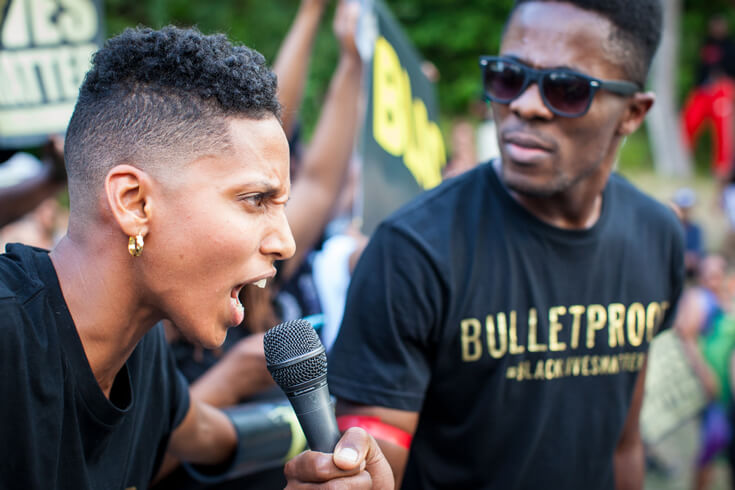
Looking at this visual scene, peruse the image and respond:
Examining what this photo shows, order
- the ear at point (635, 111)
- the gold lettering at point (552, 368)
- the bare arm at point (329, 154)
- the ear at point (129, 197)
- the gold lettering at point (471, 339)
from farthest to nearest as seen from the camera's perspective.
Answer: the bare arm at point (329, 154) < the ear at point (635, 111) < the gold lettering at point (552, 368) < the gold lettering at point (471, 339) < the ear at point (129, 197)

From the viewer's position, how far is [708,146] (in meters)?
15.3

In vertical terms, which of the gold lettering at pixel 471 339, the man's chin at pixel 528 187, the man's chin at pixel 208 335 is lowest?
the gold lettering at pixel 471 339

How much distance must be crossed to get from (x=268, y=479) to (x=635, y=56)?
1.99 metres

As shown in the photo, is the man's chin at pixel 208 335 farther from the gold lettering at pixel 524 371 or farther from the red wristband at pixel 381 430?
the gold lettering at pixel 524 371

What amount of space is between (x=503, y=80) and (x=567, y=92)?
0.73ft

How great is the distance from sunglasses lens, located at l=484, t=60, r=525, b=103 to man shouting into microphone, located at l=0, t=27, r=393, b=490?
104 cm

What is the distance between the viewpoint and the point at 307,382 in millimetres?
1494

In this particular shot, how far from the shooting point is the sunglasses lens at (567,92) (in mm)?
2270

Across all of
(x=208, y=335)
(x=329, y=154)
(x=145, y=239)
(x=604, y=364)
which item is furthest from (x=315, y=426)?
(x=329, y=154)

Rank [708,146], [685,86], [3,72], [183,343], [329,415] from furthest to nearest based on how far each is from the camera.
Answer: [685,86] < [708,146] < [3,72] < [183,343] < [329,415]

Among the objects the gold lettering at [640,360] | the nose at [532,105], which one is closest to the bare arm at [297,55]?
the nose at [532,105]

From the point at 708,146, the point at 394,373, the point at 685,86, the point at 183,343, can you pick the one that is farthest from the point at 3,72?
the point at 685,86

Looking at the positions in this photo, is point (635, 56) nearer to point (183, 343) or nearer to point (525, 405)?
point (525, 405)

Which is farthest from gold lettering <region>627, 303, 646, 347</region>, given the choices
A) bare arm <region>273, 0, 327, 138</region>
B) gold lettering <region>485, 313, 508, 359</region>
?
bare arm <region>273, 0, 327, 138</region>
